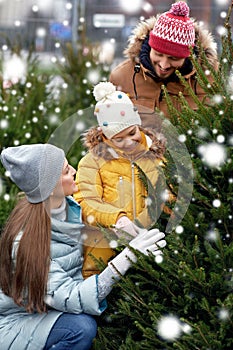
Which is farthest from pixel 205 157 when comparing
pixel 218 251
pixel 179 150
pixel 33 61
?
pixel 33 61

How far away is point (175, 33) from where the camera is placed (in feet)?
13.3

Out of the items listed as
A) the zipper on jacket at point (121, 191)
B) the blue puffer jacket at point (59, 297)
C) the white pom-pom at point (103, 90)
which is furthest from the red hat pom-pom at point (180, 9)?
the blue puffer jacket at point (59, 297)

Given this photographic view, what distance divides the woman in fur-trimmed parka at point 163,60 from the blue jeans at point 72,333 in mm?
1323

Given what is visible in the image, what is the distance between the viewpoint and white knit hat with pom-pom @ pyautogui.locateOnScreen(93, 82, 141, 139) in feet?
10.3

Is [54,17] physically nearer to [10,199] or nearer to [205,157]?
[10,199]

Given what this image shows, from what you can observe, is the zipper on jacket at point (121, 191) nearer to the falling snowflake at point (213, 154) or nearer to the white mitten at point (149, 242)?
the white mitten at point (149, 242)

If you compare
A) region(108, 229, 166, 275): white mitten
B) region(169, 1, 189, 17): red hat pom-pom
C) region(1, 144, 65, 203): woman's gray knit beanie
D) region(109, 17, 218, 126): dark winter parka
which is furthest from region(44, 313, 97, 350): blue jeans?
region(169, 1, 189, 17): red hat pom-pom

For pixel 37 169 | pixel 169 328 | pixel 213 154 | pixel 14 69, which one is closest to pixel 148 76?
pixel 37 169

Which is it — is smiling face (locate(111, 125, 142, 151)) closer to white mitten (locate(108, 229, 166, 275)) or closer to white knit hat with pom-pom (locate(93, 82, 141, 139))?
white knit hat with pom-pom (locate(93, 82, 141, 139))

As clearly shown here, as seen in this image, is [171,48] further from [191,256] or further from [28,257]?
[191,256]

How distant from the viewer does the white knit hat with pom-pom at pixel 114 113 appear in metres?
3.14

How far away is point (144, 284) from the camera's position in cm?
287

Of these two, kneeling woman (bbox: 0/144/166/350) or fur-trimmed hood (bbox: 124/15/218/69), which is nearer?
kneeling woman (bbox: 0/144/166/350)

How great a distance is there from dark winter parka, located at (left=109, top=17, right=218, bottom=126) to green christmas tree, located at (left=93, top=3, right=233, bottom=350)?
3.85 ft
